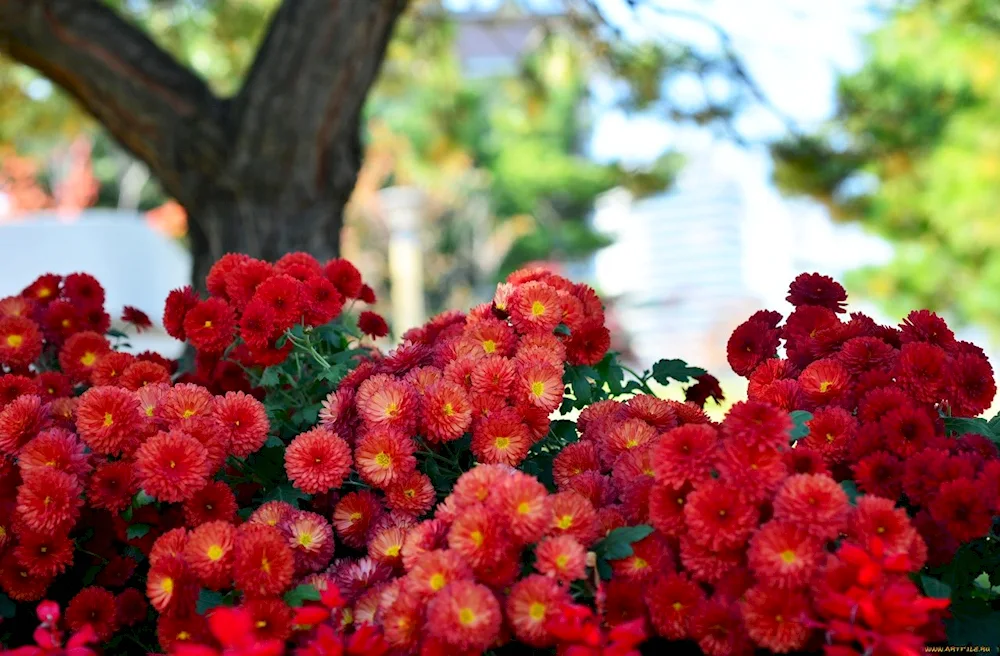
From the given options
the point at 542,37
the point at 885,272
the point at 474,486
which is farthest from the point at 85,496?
the point at 885,272

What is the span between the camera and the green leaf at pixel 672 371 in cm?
159

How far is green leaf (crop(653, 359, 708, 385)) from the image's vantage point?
62.7 inches

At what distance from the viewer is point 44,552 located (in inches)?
52.4

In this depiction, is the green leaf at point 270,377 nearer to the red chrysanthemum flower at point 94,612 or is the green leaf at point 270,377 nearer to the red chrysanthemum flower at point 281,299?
the red chrysanthemum flower at point 281,299

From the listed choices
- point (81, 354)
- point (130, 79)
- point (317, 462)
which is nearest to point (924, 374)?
point (317, 462)

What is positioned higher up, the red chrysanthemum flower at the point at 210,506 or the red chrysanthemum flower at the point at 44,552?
the red chrysanthemum flower at the point at 210,506

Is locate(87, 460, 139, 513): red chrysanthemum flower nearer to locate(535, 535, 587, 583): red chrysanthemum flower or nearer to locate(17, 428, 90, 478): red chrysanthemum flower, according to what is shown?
locate(17, 428, 90, 478): red chrysanthemum flower

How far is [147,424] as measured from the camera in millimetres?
1363

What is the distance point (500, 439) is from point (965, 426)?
1.90ft

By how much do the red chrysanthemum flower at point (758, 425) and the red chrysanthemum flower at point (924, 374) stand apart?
0.25m

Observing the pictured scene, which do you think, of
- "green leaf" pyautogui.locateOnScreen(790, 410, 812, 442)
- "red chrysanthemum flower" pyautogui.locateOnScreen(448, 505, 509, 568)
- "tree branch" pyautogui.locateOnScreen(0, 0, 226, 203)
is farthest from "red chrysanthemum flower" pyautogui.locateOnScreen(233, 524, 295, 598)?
"tree branch" pyautogui.locateOnScreen(0, 0, 226, 203)

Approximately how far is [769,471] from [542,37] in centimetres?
480

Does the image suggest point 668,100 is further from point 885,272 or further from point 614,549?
point 885,272

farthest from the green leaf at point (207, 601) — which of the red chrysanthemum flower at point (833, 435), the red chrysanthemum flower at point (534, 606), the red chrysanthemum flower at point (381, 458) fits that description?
the red chrysanthemum flower at point (833, 435)
